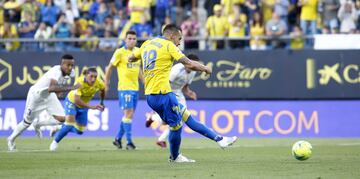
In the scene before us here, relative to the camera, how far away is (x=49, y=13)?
29219 millimetres

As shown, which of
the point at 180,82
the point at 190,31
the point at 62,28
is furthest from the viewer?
the point at 62,28

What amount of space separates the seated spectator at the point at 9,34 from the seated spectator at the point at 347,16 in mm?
10081

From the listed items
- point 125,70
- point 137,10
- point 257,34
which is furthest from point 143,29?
point 125,70

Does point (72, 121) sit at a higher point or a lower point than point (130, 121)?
higher

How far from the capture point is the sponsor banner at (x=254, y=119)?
27.2m

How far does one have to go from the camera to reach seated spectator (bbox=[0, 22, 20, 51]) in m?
28.8

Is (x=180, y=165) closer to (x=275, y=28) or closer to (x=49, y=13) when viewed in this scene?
(x=275, y=28)

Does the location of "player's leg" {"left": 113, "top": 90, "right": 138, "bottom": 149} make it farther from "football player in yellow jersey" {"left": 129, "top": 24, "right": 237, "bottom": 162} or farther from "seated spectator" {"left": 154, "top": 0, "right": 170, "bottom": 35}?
"seated spectator" {"left": 154, "top": 0, "right": 170, "bottom": 35}

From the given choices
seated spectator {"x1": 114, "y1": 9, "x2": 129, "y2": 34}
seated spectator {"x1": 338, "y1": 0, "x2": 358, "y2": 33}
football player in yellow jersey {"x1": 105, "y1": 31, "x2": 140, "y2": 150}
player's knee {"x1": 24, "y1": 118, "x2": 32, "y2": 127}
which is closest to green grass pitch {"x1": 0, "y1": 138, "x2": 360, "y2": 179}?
player's knee {"x1": 24, "y1": 118, "x2": 32, "y2": 127}

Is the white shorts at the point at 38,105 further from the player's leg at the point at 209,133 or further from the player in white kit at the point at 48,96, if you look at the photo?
the player's leg at the point at 209,133

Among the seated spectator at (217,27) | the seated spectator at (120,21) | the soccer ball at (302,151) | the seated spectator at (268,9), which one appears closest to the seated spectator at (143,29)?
the seated spectator at (120,21)

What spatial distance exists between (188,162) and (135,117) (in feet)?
40.8

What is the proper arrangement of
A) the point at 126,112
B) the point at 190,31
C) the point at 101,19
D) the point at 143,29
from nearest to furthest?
the point at 126,112
the point at 143,29
the point at 190,31
the point at 101,19

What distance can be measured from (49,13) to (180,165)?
15.4 metres
